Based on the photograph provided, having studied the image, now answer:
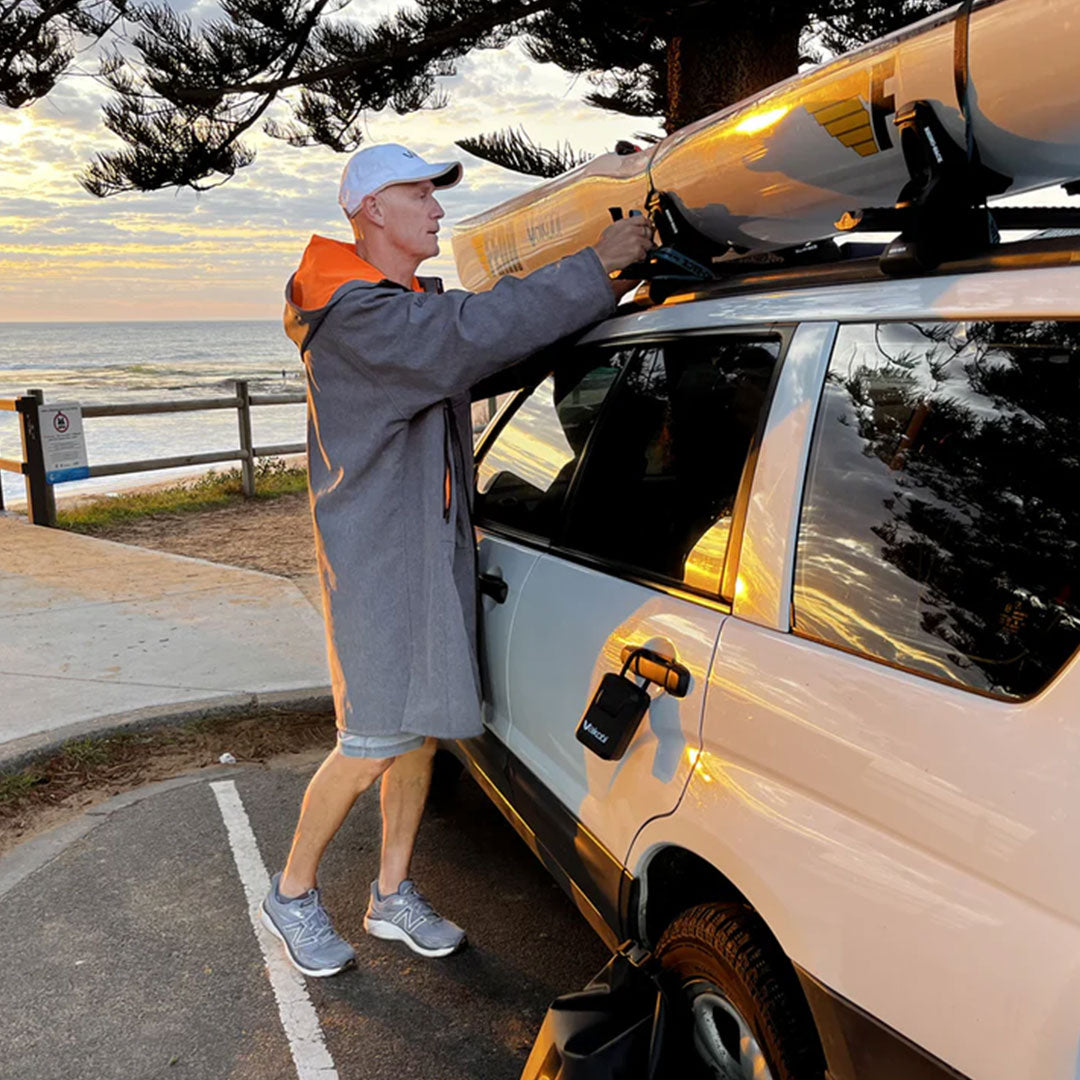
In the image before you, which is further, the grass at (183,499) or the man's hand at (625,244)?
the grass at (183,499)

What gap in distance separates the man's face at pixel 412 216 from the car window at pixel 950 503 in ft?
4.63

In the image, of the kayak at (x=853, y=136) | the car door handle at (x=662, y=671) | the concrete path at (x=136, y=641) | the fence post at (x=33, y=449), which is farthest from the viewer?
the fence post at (x=33, y=449)

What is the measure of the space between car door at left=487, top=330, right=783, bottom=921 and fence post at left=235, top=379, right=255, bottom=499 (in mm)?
8419

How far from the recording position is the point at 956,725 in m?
1.43

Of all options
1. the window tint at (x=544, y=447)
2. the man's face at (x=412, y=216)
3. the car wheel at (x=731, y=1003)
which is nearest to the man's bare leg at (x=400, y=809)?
the window tint at (x=544, y=447)

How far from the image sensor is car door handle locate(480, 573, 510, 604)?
2879 mm

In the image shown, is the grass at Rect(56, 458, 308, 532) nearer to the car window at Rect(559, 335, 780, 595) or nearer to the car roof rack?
the car window at Rect(559, 335, 780, 595)

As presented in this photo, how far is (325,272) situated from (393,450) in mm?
454

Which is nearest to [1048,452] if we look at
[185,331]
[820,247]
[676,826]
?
[676,826]

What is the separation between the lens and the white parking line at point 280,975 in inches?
105

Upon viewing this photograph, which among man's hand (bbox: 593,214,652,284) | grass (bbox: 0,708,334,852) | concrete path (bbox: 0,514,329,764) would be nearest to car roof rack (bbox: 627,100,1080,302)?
man's hand (bbox: 593,214,652,284)

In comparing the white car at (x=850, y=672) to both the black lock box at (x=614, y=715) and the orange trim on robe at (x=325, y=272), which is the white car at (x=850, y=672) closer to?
the black lock box at (x=614, y=715)

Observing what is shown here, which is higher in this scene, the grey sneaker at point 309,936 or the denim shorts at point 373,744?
the denim shorts at point 373,744

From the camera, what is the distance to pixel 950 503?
158 cm
